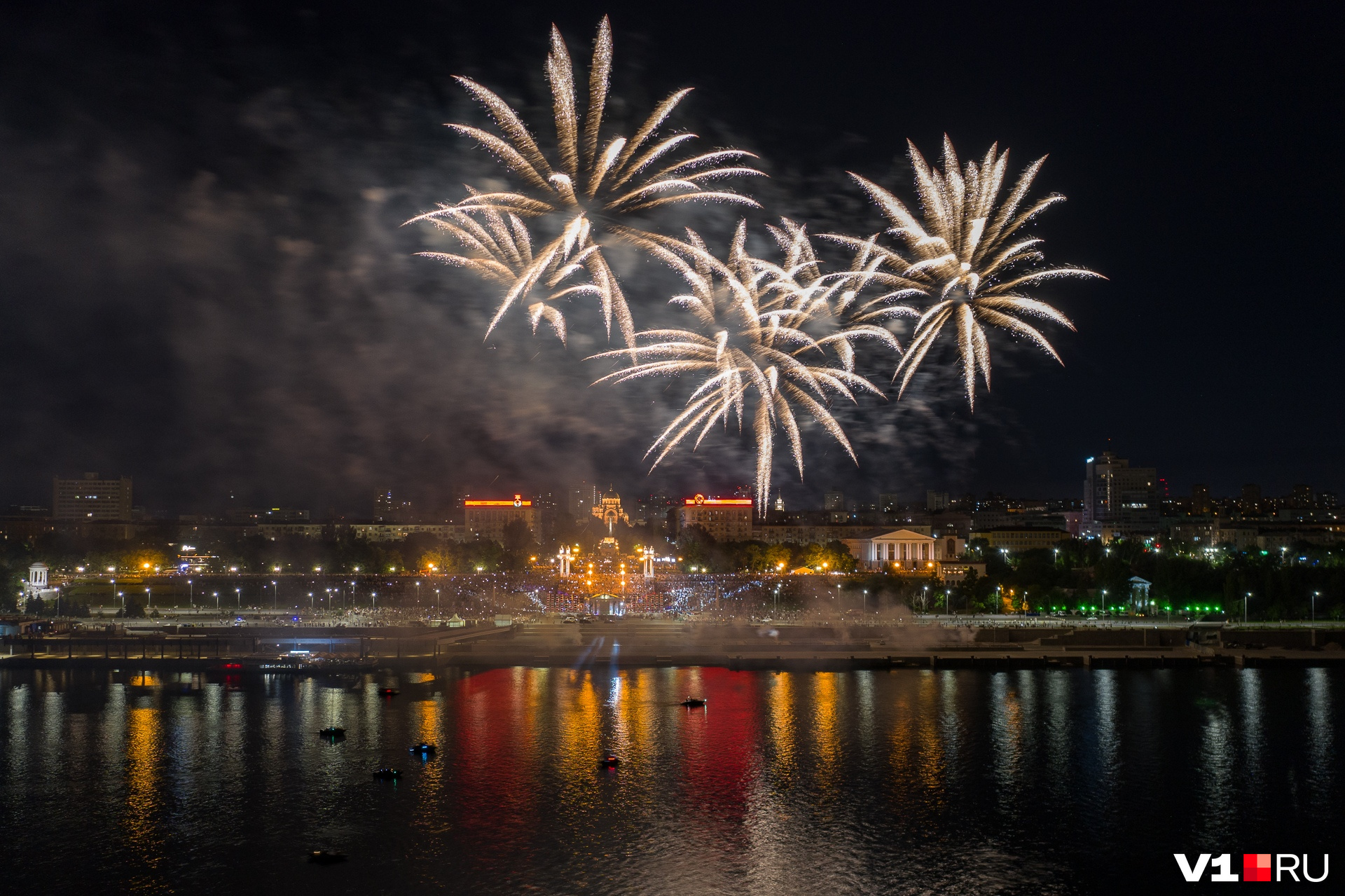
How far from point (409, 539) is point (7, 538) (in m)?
27.8

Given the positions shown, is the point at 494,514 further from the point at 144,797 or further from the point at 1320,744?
the point at 1320,744

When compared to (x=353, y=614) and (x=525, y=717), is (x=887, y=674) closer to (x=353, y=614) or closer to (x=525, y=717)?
(x=525, y=717)

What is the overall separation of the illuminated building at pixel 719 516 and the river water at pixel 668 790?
204 feet

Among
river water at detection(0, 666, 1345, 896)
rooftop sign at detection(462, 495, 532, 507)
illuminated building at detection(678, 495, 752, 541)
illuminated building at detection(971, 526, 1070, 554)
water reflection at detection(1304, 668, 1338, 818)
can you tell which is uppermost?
rooftop sign at detection(462, 495, 532, 507)

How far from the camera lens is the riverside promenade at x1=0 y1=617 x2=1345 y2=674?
3166 centimetres

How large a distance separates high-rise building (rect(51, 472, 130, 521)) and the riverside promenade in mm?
79615

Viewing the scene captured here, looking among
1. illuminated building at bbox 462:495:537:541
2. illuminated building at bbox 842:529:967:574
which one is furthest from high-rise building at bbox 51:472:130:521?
illuminated building at bbox 842:529:967:574

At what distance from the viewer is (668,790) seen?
1681cm

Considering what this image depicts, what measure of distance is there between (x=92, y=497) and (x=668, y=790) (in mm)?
109780

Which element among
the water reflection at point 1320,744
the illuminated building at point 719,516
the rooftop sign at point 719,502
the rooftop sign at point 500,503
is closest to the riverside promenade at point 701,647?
the water reflection at point 1320,744

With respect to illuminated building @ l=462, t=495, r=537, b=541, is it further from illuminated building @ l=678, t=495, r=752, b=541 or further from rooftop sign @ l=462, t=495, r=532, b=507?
illuminated building @ l=678, t=495, r=752, b=541

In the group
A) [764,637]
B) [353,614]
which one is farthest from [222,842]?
[353,614]

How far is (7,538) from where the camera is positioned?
71.4 metres

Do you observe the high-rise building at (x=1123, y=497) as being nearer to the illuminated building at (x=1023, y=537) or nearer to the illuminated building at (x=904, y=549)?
the illuminated building at (x=1023, y=537)
